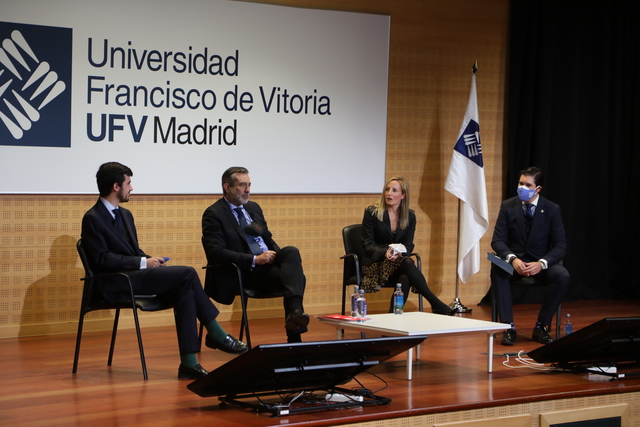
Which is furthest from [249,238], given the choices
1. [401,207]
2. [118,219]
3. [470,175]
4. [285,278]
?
[470,175]

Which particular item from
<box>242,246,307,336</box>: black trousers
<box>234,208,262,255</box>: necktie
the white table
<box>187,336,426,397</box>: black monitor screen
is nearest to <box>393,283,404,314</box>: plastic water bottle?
the white table

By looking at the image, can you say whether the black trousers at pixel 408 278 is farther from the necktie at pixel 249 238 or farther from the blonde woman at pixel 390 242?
the necktie at pixel 249 238

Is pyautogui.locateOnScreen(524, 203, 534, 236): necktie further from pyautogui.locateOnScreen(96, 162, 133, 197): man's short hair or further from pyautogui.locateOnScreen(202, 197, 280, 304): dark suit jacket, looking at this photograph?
pyautogui.locateOnScreen(96, 162, 133, 197): man's short hair

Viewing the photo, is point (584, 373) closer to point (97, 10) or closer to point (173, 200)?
point (173, 200)

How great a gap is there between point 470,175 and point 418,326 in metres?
3.09

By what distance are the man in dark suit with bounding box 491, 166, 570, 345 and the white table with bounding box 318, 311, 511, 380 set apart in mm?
1136

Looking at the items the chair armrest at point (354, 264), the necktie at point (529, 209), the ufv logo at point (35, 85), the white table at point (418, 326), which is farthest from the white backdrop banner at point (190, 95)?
the white table at point (418, 326)

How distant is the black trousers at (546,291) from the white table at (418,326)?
1060 millimetres

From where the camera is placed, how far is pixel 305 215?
6867 millimetres

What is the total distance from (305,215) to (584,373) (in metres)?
2.91

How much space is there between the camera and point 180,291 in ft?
14.9

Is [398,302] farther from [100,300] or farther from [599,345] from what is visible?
[100,300]

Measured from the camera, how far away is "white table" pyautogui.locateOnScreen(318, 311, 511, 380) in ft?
14.1

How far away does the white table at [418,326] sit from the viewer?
4.29 metres
